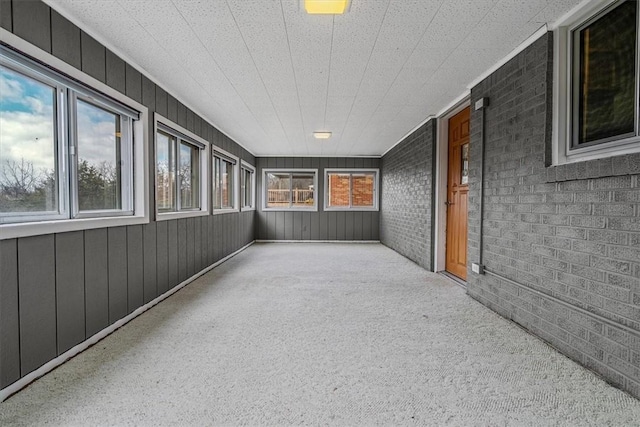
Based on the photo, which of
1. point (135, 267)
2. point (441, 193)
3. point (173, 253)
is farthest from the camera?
point (441, 193)

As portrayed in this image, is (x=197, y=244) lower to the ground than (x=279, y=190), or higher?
lower

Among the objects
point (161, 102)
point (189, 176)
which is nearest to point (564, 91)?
point (161, 102)

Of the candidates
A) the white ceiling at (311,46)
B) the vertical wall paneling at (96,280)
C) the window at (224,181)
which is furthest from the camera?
the window at (224,181)

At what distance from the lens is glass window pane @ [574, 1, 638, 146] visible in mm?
1862

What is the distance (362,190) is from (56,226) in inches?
299

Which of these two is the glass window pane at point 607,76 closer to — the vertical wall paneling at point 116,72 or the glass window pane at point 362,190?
the vertical wall paneling at point 116,72

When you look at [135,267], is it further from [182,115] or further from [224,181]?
[224,181]

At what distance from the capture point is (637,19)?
5.86 feet

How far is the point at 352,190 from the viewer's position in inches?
353

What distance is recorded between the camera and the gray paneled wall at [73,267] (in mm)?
1767

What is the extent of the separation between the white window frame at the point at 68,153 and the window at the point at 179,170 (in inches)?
13.5

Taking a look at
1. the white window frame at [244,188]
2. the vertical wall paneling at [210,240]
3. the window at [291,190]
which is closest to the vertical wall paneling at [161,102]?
the vertical wall paneling at [210,240]

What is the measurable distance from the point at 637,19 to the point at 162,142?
13.7 ft

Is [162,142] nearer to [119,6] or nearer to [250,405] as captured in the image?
[119,6]
